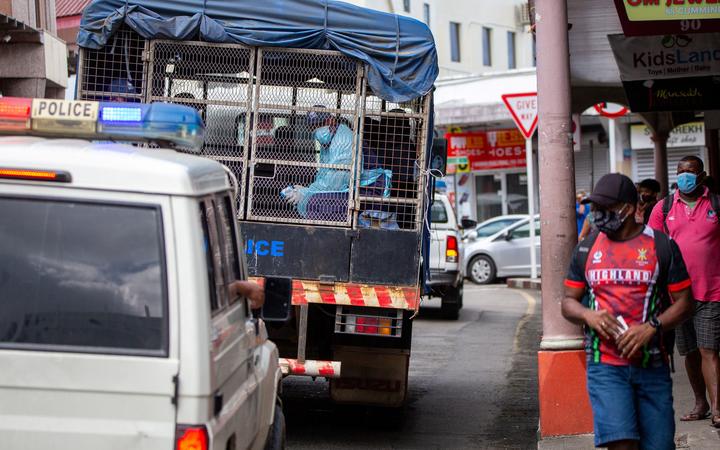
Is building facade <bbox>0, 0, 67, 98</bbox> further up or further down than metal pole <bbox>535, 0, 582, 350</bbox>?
further up

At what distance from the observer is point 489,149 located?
119 feet

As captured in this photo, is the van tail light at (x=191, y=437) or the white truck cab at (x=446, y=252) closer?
the van tail light at (x=191, y=437)

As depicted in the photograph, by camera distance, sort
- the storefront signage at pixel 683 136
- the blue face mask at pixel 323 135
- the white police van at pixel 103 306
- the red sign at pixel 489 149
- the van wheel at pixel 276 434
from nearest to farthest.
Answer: the white police van at pixel 103 306 → the van wheel at pixel 276 434 → the blue face mask at pixel 323 135 → the storefront signage at pixel 683 136 → the red sign at pixel 489 149

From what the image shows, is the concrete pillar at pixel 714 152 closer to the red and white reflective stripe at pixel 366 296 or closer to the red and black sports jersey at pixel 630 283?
the red and white reflective stripe at pixel 366 296

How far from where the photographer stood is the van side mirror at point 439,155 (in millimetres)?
9176

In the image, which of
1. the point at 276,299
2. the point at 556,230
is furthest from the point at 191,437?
the point at 556,230

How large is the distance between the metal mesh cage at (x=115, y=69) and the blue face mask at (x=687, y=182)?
4038 mm

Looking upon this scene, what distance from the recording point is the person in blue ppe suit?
8.33 metres

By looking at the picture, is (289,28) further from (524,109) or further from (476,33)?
(476,33)

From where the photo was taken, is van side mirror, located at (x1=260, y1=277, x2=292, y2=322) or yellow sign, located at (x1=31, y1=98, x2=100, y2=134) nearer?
yellow sign, located at (x1=31, y1=98, x2=100, y2=134)

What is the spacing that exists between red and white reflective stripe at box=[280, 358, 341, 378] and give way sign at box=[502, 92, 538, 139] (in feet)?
44.2

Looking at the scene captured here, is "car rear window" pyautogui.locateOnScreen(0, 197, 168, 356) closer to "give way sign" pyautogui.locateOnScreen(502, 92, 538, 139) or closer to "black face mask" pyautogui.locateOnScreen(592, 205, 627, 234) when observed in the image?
"black face mask" pyautogui.locateOnScreen(592, 205, 627, 234)

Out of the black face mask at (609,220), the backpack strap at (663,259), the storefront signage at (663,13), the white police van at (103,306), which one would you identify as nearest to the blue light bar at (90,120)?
the white police van at (103,306)

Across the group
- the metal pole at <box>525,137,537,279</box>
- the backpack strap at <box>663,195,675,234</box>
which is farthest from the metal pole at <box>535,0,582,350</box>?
the metal pole at <box>525,137,537,279</box>
